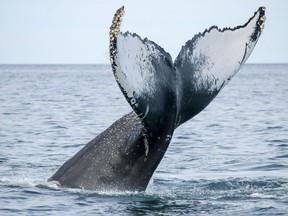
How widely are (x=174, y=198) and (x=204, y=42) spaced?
7.24 feet

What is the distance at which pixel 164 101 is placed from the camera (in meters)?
7.05

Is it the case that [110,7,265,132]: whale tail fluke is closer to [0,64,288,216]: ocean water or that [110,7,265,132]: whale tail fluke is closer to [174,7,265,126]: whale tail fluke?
[174,7,265,126]: whale tail fluke

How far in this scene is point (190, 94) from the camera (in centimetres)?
741

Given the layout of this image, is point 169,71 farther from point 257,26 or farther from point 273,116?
point 273,116

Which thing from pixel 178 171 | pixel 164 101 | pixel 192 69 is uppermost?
pixel 192 69

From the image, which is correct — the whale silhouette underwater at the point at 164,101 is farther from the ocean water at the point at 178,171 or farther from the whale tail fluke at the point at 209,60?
the ocean water at the point at 178,171

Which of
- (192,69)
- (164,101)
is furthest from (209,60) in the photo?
(164,101)

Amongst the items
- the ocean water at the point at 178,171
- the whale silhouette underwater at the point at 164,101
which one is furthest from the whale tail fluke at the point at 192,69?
the ocean water at the point at 178,171

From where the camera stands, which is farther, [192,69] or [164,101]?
[192,69]

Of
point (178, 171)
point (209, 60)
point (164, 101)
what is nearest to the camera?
point (164, 101)

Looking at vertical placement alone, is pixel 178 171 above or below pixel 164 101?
below

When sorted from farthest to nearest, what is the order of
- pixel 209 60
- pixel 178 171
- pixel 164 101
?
pixel 178 171, pixel 209 60, pixel 164 101

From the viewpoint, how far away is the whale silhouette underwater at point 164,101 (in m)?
7.07

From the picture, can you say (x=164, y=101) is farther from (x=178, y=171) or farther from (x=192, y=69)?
(x=178, y=171)
